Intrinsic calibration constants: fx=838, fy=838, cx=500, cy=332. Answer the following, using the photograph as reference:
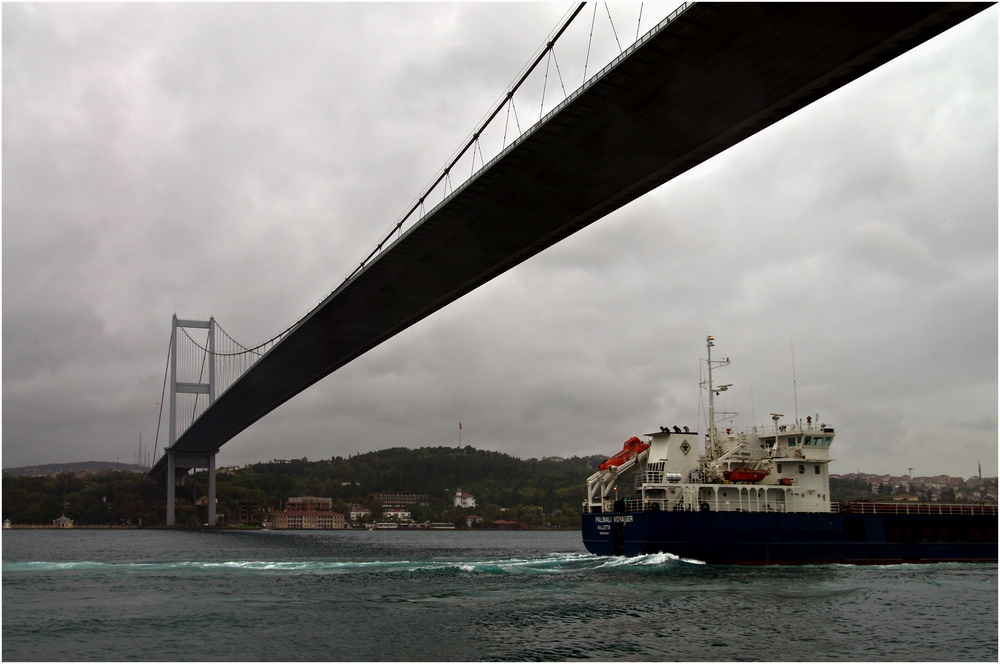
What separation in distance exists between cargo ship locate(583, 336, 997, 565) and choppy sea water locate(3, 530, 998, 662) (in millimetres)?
1507

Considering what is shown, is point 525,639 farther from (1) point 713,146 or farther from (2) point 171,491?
(2) point 171,491

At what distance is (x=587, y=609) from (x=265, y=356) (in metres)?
35.2

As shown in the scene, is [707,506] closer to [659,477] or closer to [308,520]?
[659,477]

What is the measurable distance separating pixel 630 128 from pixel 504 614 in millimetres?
14022

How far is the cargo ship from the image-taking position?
1207 inches

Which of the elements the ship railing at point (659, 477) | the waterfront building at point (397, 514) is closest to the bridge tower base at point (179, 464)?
the waterfront building at point (397, 514)

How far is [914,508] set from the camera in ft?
116

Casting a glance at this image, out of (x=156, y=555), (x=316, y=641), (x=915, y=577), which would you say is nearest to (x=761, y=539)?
(x=915, y=577)

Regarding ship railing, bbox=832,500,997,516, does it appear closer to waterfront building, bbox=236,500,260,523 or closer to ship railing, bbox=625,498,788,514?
ship railing, bbox=625,498,788,514

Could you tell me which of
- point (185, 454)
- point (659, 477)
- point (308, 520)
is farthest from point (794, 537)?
point (308, 520)

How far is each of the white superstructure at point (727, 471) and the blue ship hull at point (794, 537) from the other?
825mm

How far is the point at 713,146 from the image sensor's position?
2528 cm

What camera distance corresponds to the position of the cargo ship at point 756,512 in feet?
101

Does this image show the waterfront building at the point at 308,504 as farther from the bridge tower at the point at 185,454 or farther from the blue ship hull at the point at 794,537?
the blue ship hull at the point at 794,537
